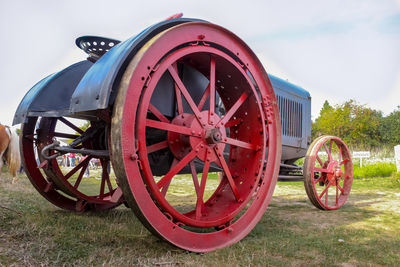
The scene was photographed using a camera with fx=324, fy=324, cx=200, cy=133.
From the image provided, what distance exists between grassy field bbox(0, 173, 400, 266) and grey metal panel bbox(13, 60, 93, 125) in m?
1.12

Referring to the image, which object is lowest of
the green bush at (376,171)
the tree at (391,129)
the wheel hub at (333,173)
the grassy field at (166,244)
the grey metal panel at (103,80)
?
the grassy field at (166,244)

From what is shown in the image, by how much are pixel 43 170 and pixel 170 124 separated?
6.84 feet

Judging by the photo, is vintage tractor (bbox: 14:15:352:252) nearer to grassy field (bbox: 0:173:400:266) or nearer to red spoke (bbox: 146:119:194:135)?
red spoke (bbox: 146:119:194:135)

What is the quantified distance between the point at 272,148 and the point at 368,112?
83.0ft

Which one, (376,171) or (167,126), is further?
(376,171)

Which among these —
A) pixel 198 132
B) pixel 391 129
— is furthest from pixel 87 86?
pixel 391 129

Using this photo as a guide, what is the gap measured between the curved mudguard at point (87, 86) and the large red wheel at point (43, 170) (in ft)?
1.12

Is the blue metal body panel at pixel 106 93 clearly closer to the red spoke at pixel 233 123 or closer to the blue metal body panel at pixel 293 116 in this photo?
the blue metal body panel at pixel 293 116

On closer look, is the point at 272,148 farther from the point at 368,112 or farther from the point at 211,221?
the point at 368,112

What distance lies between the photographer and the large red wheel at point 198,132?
2.26 m

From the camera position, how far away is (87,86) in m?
2.36

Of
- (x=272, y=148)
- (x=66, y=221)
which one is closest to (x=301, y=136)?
(x=272, y=148)

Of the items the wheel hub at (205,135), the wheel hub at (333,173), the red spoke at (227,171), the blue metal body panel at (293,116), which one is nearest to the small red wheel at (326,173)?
the wheel hub at (333,173)

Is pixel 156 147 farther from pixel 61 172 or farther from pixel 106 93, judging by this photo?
pixel 61 172
